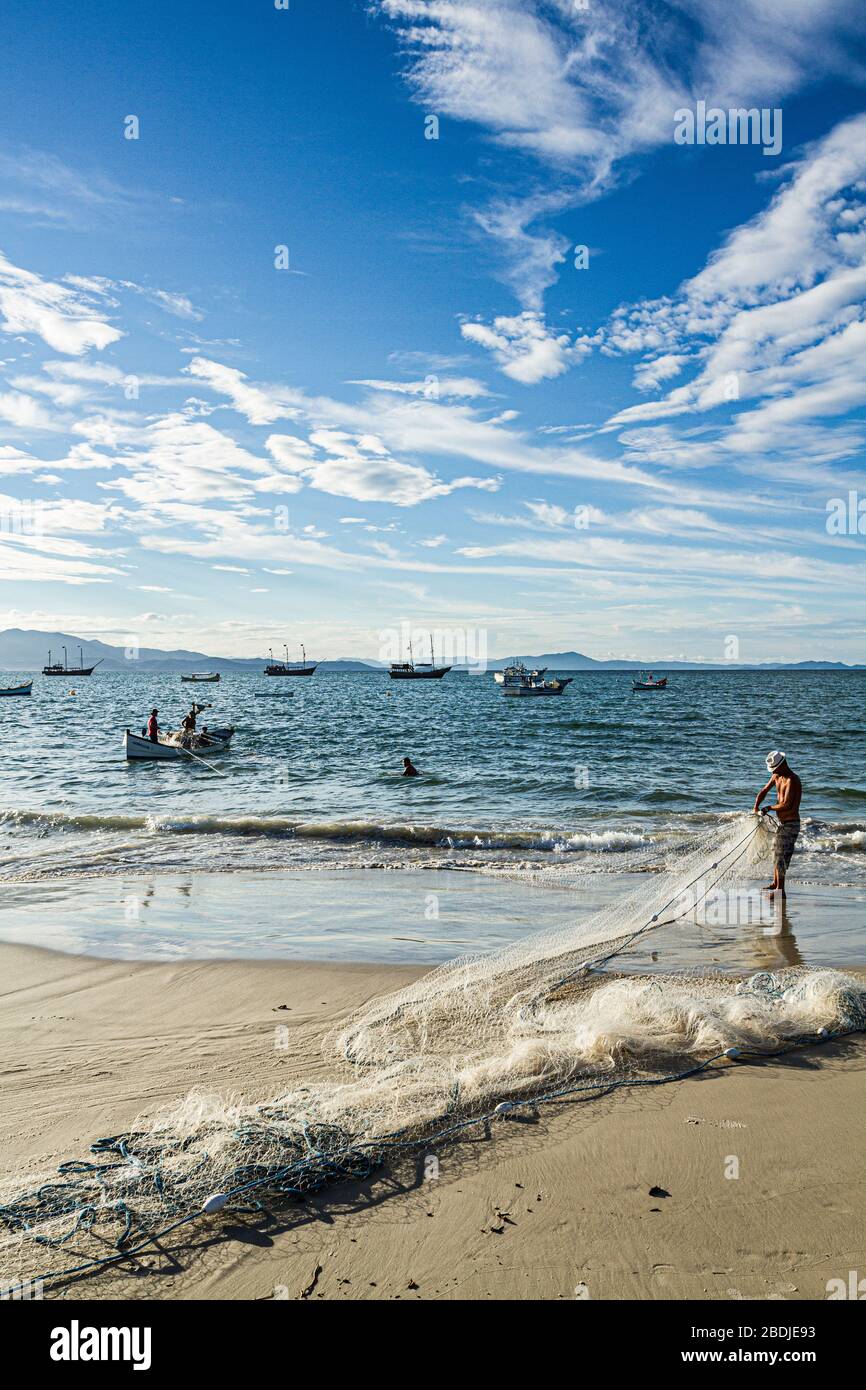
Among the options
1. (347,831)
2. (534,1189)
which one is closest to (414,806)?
(347,831)

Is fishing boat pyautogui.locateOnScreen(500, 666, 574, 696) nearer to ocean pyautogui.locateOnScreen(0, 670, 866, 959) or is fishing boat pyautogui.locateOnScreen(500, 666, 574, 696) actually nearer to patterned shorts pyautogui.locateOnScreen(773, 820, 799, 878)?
ocean pyautogui.locateOnScreen(0, 670, 866, 959)

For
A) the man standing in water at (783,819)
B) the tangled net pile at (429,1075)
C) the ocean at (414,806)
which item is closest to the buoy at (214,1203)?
the tangled net pile at (429,1075)

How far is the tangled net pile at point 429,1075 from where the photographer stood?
379 cm

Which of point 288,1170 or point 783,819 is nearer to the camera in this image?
point 288,1170

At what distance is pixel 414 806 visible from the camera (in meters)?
20.5

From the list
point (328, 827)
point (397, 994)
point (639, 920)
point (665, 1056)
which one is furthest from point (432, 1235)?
point (328, 827)

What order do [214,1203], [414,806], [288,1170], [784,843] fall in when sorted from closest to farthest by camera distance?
[214,1203]
[288,1170]
[784,843]
[414,806]

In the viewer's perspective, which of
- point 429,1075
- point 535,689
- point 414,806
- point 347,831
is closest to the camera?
point 429,1075

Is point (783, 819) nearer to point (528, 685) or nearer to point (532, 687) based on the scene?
point (532, 687)

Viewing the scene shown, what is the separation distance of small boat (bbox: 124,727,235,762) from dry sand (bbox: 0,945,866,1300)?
74.9 feet

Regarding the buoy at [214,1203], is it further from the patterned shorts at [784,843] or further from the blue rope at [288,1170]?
the patterned shorts at [784,843]

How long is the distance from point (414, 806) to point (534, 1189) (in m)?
16.5

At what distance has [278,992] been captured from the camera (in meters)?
7.45
